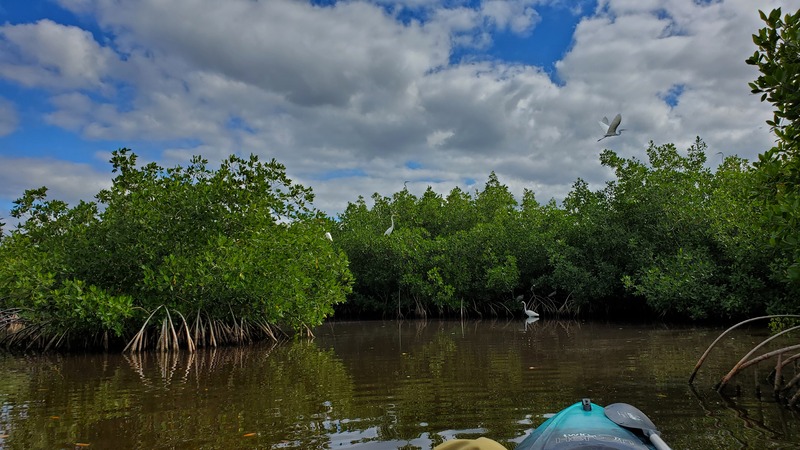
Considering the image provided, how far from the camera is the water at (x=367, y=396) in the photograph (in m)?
4.71

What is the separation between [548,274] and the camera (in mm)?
21859

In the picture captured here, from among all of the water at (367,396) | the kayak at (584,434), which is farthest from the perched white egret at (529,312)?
the kayak at (584,434)

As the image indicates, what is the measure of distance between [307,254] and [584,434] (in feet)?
37.8

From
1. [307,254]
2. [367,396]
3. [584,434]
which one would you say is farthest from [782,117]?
[307,254]

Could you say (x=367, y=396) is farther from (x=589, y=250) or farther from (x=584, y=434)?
(x=589, y=250)

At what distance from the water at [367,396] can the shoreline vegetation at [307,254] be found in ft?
4.52

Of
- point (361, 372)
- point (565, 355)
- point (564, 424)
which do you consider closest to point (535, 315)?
point (565, 355)

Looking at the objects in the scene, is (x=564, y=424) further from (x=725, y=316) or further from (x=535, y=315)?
Answer: (x=535, y=315)

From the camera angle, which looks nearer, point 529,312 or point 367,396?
point 367,396

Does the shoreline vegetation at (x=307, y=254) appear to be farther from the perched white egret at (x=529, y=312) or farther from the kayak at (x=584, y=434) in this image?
the kayak at (x=584, y=434)

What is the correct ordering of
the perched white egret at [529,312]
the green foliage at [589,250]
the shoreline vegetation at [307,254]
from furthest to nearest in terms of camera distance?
1. the perched white egret at [529,312]
2. the green foliage at [589,250]
3. the shoreline vegetation at [307,254]

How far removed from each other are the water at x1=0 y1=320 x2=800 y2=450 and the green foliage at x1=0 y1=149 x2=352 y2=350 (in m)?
1.19

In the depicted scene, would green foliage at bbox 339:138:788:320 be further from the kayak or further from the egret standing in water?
the kayak

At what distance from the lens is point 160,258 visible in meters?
12.2
